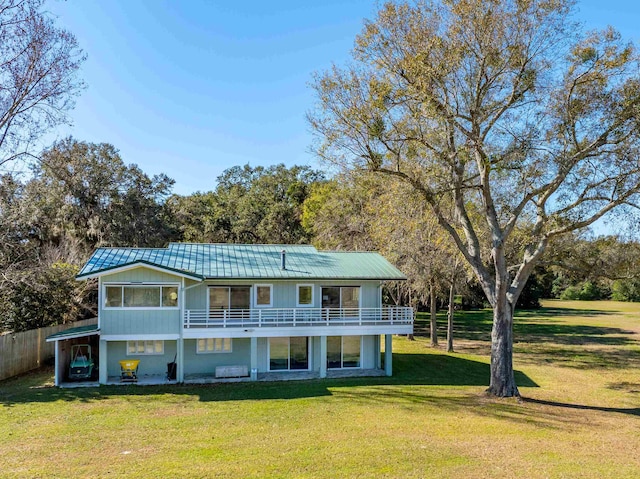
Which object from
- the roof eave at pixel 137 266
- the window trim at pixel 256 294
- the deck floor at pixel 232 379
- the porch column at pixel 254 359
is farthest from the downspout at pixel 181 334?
the porch column at pixel 254 359

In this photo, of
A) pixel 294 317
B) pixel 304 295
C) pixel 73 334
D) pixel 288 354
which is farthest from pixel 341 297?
A: pixel 73 334

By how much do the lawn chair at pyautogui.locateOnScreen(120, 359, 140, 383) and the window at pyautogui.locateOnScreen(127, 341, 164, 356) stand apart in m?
0.91

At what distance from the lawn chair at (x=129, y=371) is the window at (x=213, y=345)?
96.6 inches

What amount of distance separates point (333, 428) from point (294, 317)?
23.2 ft

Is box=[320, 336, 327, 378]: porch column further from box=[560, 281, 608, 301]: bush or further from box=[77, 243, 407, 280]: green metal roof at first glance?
box=[560, 281, 608, 301]: bush

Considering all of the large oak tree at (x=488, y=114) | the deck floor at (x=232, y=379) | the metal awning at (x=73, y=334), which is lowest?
the deck floor at (x=232, y=379)

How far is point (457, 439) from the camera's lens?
10492 millimetres

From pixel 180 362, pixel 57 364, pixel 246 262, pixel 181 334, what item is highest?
pixel 246 262

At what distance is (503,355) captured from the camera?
1527cm

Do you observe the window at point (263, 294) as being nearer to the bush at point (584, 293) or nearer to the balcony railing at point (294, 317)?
the balcony railing at point (294, 317)

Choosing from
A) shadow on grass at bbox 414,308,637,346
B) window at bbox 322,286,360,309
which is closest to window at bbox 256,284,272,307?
window at bbox 322,286,360,309

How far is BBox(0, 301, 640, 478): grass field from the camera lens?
8.48 m

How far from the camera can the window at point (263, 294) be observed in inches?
744

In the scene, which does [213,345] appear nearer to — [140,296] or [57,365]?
[140,296]
